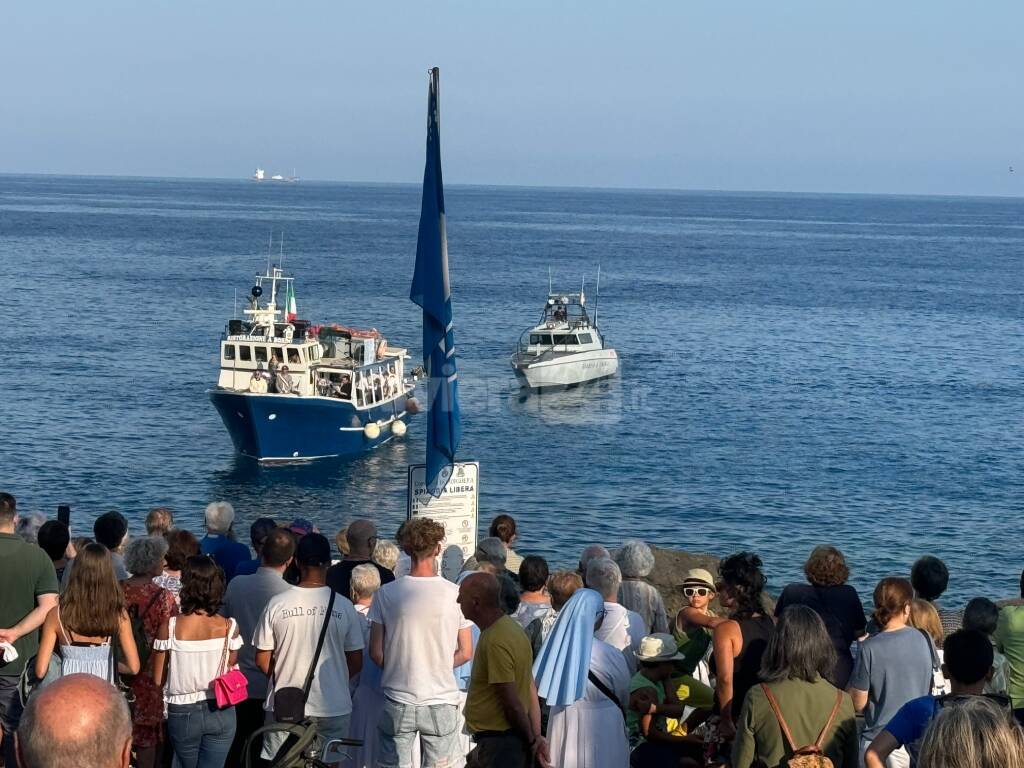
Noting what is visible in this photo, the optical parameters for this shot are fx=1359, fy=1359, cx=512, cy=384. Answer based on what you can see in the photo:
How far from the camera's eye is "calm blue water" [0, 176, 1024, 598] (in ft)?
112

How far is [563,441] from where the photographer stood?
45.2 metres

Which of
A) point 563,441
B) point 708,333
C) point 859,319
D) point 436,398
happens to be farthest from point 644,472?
point 859,319

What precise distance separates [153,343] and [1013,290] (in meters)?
73.2

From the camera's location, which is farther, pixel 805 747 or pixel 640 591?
pixel 640 591

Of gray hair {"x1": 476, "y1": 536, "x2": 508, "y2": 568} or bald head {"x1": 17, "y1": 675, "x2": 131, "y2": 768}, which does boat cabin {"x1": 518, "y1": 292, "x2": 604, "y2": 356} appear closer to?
gray hair {"x1": 476, "y1": 536, "x2": 508, "y2": 568}

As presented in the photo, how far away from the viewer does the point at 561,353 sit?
55625 millimetres

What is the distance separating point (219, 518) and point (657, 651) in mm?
3788

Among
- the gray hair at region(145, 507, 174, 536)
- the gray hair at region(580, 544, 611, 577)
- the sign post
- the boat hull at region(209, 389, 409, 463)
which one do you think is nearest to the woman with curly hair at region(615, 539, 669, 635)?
the gray hair at region(580, 544, 611, 577)

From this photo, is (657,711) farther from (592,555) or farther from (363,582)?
(363,582)

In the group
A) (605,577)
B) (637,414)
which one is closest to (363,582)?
(605,577)

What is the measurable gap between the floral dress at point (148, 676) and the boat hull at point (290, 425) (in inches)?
1261

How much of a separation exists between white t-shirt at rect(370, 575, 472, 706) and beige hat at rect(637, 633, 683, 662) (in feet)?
3.24

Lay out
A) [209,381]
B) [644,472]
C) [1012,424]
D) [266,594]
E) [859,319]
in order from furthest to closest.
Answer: [859,319]
[209,381]
[1012,424]
[644,472]
[266,594]

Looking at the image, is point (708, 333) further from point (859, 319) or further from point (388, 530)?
point (388, 530)
